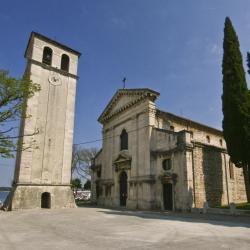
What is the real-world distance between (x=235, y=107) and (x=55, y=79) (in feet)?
57.1

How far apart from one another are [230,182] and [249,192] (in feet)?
16.7

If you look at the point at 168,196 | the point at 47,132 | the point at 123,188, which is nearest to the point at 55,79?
the point at 47,132

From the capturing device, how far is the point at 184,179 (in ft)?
66.2

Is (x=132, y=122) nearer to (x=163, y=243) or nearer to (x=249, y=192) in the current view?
(x=249, y=192)

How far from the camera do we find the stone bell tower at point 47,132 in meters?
22.2

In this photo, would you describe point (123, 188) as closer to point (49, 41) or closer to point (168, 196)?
point (168, 196)

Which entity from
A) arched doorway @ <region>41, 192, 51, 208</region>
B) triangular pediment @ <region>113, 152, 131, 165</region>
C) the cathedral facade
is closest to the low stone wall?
the cathedral facade

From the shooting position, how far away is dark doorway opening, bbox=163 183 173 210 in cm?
2141

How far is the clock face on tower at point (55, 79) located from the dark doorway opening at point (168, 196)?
14.7 m

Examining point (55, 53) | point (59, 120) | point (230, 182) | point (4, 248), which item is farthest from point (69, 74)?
point (4, 248)

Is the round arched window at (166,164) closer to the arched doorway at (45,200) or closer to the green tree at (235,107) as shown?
the green tree at (235,107)

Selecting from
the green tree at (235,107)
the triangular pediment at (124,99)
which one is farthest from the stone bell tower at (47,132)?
the green tree at (235,107)

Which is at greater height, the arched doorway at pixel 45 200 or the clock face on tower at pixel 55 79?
the clock face on tower at pixel 55 79

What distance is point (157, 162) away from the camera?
23125 mm
